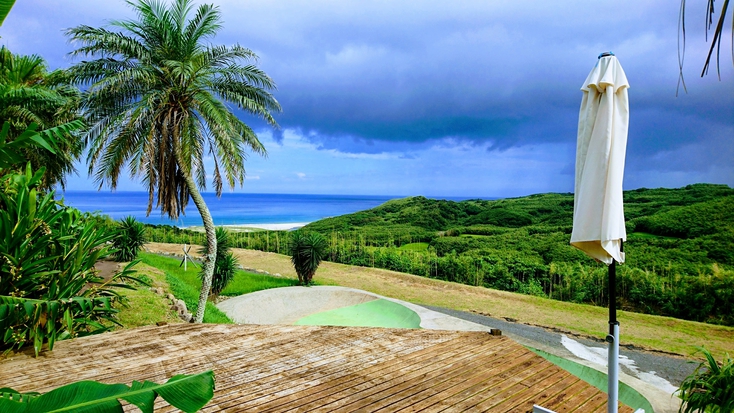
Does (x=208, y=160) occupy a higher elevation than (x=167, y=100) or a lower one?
lower

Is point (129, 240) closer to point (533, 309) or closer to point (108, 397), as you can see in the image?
point (533, 309)

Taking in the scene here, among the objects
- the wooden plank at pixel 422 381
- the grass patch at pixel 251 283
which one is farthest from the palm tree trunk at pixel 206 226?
the wooden plank at pixel 422 381

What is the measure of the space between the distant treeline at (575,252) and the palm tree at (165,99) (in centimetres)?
1039

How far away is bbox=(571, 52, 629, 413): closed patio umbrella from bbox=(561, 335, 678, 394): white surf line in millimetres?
4156

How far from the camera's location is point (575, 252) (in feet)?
53.9

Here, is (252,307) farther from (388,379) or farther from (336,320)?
(388,379)

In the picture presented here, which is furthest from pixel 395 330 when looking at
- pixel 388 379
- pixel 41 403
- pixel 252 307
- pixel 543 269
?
pixel 543 269

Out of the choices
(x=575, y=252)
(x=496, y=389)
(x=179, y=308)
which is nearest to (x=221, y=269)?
(x=179, y=308)

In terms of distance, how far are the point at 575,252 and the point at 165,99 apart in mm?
16229

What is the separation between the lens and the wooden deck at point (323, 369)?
229 cm

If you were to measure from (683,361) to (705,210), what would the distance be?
40.2 ft

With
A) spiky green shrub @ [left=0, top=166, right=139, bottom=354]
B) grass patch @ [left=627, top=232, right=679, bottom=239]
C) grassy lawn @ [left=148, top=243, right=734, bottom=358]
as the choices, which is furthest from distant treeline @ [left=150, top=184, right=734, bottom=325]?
spiky green shrub @ [left=0, top=166, right=139, bottom=354]

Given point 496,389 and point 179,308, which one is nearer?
point 496,389

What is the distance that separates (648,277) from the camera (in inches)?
418
